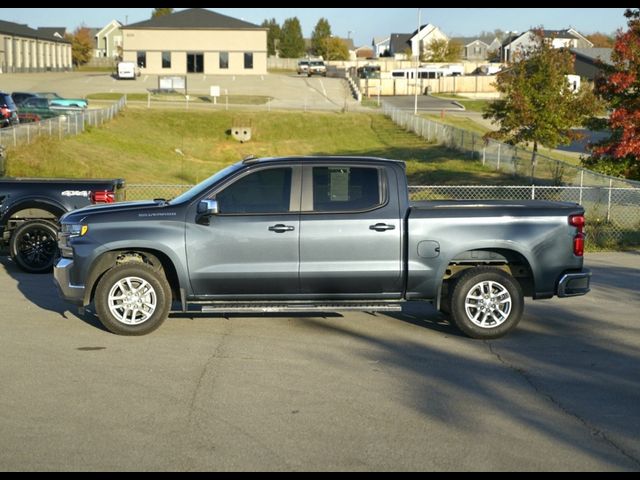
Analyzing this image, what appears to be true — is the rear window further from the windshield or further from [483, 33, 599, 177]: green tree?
[483, 33, 599, 177]: green tree

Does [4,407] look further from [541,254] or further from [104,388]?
[541,254]

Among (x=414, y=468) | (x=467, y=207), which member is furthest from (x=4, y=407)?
(x=467, y=207)

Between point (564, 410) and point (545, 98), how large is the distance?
72.1 feet

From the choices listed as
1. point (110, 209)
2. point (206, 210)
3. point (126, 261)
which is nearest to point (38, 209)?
point (110, 209)

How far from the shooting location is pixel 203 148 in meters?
46.4

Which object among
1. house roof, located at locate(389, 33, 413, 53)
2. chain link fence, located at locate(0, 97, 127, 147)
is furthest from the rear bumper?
house roof, located at locate(389, 33, 413, 53)

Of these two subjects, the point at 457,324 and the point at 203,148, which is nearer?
the point at 457,324

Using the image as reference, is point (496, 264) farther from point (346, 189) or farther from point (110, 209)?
point (110, 209)

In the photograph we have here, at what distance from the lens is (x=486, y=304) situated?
9812mm

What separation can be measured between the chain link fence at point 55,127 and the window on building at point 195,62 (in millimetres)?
40235

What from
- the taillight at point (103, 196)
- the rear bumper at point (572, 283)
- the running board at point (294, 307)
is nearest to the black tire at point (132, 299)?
the running board at point (294, 307)

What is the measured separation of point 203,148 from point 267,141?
432 cm
